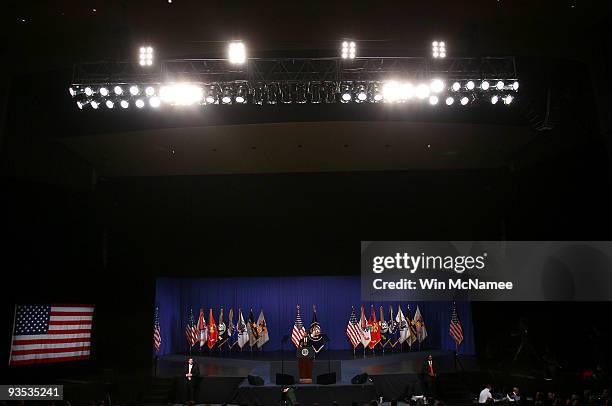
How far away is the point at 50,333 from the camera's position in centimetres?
1288

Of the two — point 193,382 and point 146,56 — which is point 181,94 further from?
point 193,382

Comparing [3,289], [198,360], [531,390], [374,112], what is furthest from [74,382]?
[531,390]

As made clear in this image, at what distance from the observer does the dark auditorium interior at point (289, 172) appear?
9930 millimetres

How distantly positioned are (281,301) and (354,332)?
2.96 meters

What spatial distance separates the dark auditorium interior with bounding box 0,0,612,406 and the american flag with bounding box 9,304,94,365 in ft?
0.83

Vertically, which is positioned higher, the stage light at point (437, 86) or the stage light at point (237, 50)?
the stage light at point (237, 50)

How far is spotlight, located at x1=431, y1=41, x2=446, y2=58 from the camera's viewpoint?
998 cm

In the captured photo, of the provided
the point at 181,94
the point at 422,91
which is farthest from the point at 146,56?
the point at 422,91

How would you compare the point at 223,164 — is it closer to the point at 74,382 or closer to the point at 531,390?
the point at 74,382

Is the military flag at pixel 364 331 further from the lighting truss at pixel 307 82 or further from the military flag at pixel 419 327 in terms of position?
the lighting truss at pixel 307 82

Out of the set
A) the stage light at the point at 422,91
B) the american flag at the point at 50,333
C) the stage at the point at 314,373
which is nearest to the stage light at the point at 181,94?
the stage light at the point at 422,91

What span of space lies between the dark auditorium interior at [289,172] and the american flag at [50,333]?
252 mm

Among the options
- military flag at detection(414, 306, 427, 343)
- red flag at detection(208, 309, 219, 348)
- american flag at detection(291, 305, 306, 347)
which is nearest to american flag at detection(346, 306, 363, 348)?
american flag at detection(291, 305, 306, 347)

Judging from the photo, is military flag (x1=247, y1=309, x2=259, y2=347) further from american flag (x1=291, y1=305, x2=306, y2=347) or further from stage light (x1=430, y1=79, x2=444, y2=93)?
stage light (x1=430, y1=79, x2=444, y2=93)
